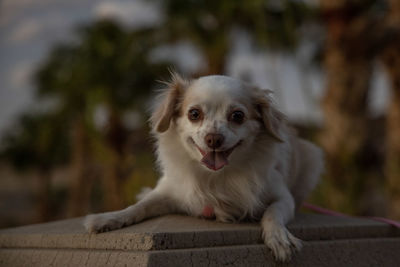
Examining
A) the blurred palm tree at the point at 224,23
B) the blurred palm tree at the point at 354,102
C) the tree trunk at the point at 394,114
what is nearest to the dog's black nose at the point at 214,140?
the blurred palm tree at the point at 354,102

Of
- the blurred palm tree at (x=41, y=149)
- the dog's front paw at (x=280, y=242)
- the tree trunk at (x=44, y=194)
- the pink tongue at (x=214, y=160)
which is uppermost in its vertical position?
the pink tongue at (x=214, y=160)

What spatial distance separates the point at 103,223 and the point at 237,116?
4.45 feet

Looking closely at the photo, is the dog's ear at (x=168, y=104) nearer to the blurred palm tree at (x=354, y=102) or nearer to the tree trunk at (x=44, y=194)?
the blurred palm tree at (x=354, y=102)

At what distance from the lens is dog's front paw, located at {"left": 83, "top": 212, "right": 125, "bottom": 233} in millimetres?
4156

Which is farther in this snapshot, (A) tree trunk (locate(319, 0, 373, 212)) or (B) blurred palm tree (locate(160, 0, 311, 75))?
(B) blurred palm tree (locate(160, 0, 311, 75))

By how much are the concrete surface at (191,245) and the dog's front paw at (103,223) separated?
0.23 feet

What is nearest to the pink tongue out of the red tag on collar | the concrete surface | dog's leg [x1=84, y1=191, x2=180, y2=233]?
the concrete surface

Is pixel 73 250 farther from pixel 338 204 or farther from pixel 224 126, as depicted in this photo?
pixel 338 204

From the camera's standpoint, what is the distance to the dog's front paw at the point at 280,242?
12.9 feet

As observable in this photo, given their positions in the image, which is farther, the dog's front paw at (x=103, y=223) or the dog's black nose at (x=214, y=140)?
the dog's front paw at (x=103, y=223)

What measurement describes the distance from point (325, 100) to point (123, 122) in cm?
841

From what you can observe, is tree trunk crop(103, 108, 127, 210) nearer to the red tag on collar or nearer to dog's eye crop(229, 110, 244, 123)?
the red tag on collar

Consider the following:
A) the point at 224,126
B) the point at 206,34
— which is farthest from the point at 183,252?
the point at 206,34

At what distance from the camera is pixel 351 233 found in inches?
195
